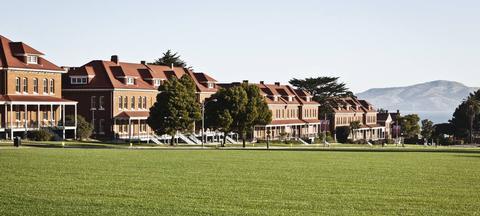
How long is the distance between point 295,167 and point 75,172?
11.4m

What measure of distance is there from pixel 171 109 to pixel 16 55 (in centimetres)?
1628

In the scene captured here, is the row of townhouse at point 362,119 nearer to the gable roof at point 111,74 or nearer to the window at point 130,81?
the gable roof at point 111,74

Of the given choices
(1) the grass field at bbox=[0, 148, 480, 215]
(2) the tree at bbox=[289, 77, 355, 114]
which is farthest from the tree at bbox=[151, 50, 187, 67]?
(1) the grass field at bbox=[0, 148, 480, 215]

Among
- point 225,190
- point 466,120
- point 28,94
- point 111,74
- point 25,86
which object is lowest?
point 225,190

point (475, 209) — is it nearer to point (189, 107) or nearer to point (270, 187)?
point (270, 187)

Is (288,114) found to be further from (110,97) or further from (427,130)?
(427,130)

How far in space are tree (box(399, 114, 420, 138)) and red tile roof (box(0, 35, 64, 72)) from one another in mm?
89122

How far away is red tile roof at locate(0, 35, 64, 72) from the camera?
77812 millimetres

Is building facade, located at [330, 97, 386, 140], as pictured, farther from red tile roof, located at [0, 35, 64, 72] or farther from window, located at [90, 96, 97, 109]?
red tile roof, located at [0, 35, 64, 72]

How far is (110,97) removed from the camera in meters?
90.5

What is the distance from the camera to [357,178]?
31797 mm

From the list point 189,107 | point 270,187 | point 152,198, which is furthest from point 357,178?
point 189,107

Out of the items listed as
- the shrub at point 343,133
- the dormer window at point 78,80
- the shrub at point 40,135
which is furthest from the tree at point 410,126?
the shrub at point 40,135

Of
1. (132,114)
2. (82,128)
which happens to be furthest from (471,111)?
(82,128)
